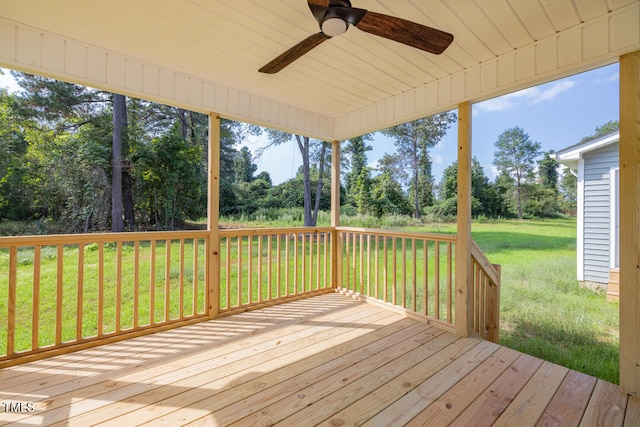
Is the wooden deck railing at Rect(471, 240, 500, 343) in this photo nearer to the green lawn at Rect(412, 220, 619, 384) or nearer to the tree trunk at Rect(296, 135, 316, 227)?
the green lawn at Rect(412, 220, 619, 384)

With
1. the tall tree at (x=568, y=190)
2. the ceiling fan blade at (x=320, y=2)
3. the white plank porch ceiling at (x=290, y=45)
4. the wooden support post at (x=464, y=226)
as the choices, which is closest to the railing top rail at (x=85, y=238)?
the white plank porch ceiling at (x=290, y=45)

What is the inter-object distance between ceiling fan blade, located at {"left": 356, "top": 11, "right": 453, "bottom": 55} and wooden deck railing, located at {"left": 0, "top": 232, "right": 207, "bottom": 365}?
2376mm

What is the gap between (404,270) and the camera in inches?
120

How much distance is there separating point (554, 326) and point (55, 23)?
5134 millimetres

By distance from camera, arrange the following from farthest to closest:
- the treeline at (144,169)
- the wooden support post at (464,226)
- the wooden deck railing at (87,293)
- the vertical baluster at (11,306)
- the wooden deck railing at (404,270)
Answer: the treeline at (144,169) < the wooden deck railing at (404,270) < the wooden support post at (464,226) < the wooden deck railing at (87,293) < the vertical baluster at (11,306)

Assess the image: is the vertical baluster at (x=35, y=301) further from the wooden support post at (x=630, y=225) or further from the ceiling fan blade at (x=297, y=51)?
the wooden support post at (x=630, y=225)

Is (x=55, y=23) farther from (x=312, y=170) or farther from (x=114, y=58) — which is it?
(x=312, y=170)

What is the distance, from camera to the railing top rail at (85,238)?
6.34 ft

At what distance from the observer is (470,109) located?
8.18ft

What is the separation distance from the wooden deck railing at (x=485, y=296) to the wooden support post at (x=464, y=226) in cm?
18

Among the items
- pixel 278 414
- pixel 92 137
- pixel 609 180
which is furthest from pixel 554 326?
pixel 92 137

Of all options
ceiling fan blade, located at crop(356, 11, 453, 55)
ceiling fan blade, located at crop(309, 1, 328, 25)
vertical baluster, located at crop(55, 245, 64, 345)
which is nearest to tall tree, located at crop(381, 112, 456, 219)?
ceiling fan blade, located at crop(356, 11, 453, 55)

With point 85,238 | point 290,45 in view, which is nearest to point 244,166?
point 85,238

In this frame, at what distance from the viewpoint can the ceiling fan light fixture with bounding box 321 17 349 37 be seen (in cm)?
138
